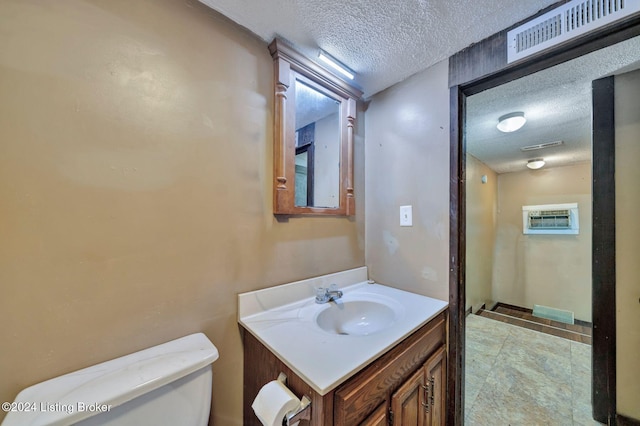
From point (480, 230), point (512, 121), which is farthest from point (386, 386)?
point (480, 230)

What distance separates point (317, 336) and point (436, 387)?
71cm

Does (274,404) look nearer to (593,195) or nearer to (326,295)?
(326,295)

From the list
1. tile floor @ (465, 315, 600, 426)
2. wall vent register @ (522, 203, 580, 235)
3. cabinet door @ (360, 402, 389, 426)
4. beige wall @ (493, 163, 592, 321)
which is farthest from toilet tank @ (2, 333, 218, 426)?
wall vent register @ (522, 203, 580, 235)

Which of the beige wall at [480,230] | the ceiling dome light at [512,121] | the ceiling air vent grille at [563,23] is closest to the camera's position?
the ceiling air vent grille at [563,23]

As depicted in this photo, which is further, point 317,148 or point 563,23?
point 317,148

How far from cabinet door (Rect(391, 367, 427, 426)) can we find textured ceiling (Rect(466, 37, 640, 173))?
173cm

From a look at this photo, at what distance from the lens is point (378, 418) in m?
0.75

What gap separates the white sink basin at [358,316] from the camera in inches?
43.4

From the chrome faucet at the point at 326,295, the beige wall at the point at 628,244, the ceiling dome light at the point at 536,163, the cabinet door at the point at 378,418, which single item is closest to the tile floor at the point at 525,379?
the beige wall at the point at 628,244

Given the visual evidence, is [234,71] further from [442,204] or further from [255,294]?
[442,204]

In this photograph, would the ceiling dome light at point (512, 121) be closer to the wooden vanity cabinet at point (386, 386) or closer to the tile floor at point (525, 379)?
the wooden vanity cabinet at point (386, 386)

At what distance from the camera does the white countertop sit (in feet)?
2.12

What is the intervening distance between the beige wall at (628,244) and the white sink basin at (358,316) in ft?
4.39

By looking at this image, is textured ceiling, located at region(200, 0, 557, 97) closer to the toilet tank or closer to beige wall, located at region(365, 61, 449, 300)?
beige wall, located at region(365, 61, 449, 300)
